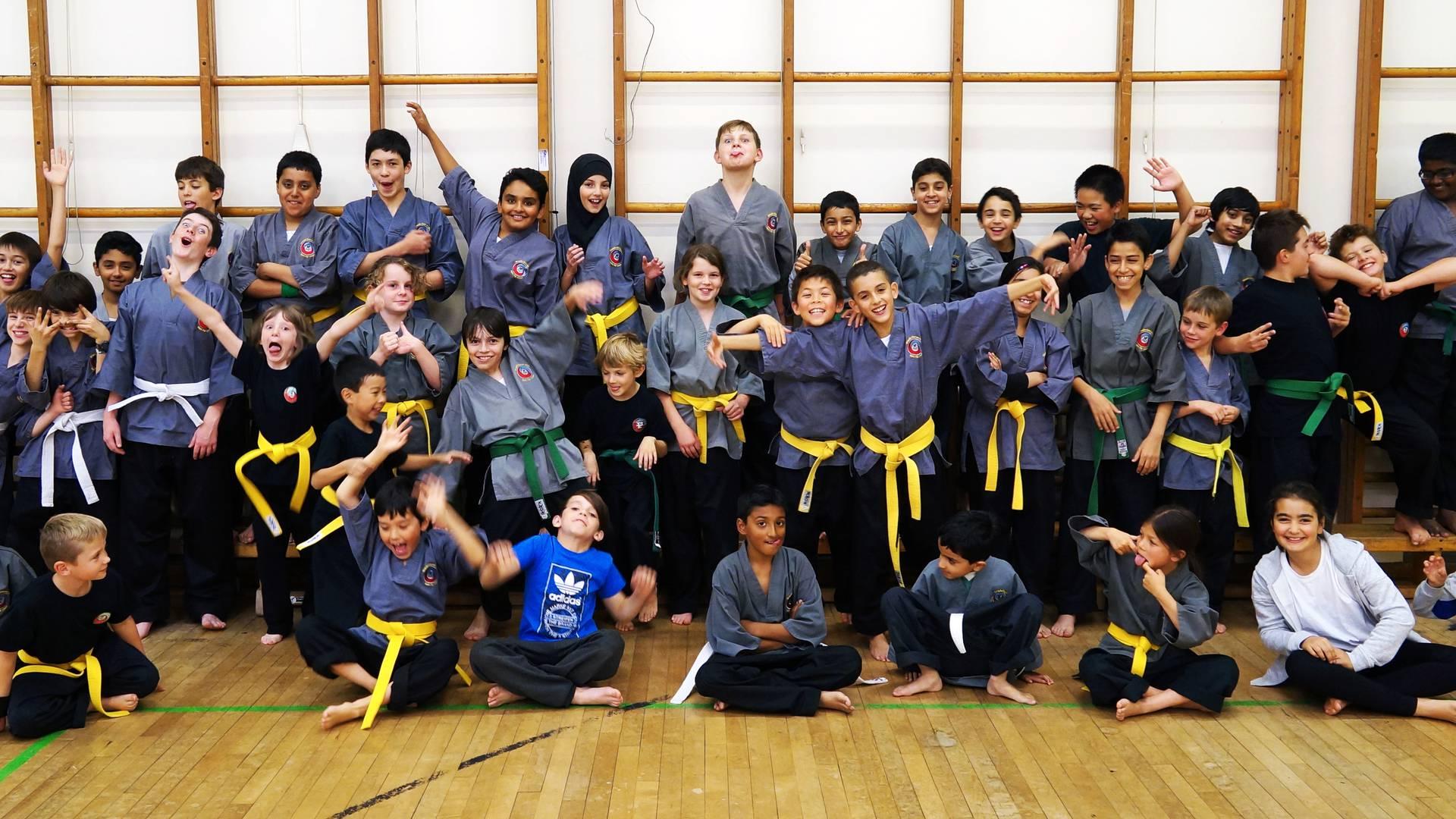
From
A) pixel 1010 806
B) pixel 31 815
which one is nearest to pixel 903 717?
pixel 1010 806

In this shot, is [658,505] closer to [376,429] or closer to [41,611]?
[376,429]

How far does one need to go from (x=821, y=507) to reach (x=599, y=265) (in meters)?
1.23

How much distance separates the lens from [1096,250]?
14.7ft

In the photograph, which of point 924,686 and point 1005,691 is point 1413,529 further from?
point 924,686

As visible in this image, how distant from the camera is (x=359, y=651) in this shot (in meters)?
3.47

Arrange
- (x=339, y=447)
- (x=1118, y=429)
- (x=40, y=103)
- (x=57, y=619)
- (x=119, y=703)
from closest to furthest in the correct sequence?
(x=57, y=619), (x=119, y=703), (x=339, y=447), (x=1118, y=429), (x=40, y=103)

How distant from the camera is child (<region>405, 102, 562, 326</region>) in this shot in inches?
175

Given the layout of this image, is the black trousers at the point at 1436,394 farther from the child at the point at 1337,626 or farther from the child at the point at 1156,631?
the child at the point at 1156,631

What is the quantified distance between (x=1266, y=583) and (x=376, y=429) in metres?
2.70

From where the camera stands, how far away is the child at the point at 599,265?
4.50 m

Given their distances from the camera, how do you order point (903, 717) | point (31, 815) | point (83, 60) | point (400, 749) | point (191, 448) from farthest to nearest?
point (83, 60), point (191, 448), point (903, 717), point (400, 749), point (31, 815)

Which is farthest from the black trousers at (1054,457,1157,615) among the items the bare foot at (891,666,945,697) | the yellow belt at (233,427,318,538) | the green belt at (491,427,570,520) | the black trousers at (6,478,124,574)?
the black trousers at (6,478,124,574)

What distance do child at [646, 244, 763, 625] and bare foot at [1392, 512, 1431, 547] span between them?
235cm

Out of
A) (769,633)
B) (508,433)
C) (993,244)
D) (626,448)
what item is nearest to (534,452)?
(508,433)
